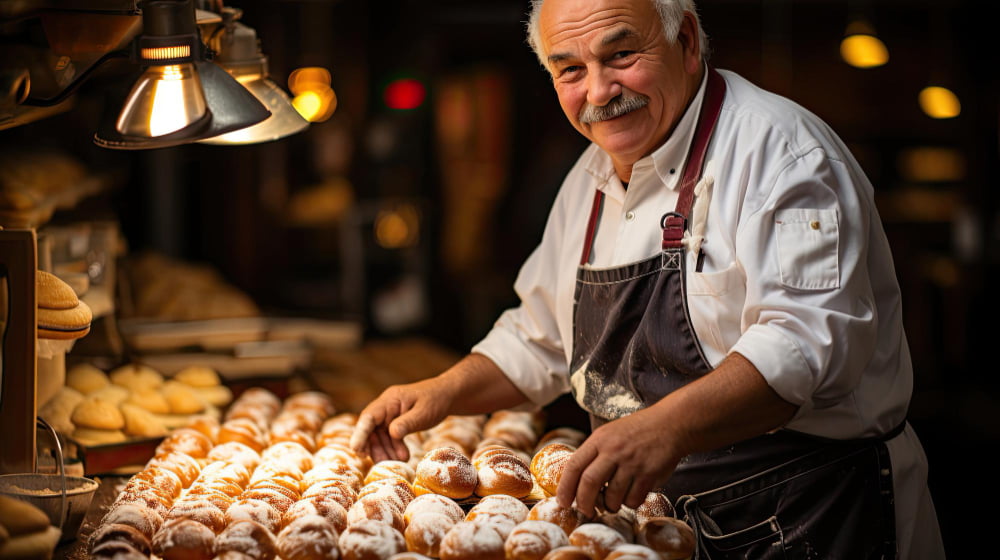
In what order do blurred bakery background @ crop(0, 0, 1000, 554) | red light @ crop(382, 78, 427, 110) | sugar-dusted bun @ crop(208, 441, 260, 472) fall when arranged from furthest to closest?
red light @ crop(382, 78, 427, 110) → blurred bakery background @ crop(0, 0, 1000, 554) → sugar-dusted bun @ crop(208, 441, 260, 472)

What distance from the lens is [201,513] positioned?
1.64 meters

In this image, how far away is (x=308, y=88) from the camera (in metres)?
6.34

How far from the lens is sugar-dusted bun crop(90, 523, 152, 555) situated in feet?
5.09

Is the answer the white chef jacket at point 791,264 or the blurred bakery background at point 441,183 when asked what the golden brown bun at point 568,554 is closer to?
the white chef jacket at point 791,264

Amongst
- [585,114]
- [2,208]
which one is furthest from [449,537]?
[2,208]

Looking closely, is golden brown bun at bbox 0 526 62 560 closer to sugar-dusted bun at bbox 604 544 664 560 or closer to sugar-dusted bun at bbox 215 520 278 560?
sugar-dusted bun at bbox 215 520 278 560

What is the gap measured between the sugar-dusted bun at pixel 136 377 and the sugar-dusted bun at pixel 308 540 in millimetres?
1268

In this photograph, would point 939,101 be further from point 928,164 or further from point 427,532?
point 427,532

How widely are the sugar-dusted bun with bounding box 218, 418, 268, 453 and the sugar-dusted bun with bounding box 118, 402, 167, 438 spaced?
0.17m

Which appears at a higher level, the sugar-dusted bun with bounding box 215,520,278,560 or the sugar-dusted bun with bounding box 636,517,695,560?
the sugar-dusted bun with bounding box 215,520,278,560

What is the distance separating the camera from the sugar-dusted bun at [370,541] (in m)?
1.52

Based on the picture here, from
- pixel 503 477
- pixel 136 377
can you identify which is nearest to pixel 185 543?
pixel 503 477

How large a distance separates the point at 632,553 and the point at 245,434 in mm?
1152

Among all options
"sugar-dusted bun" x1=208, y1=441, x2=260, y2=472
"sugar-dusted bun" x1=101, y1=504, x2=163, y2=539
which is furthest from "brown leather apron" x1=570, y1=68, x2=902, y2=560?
"sugar-dusted bun" x1=101, y1=504, x2=163, y2=539
